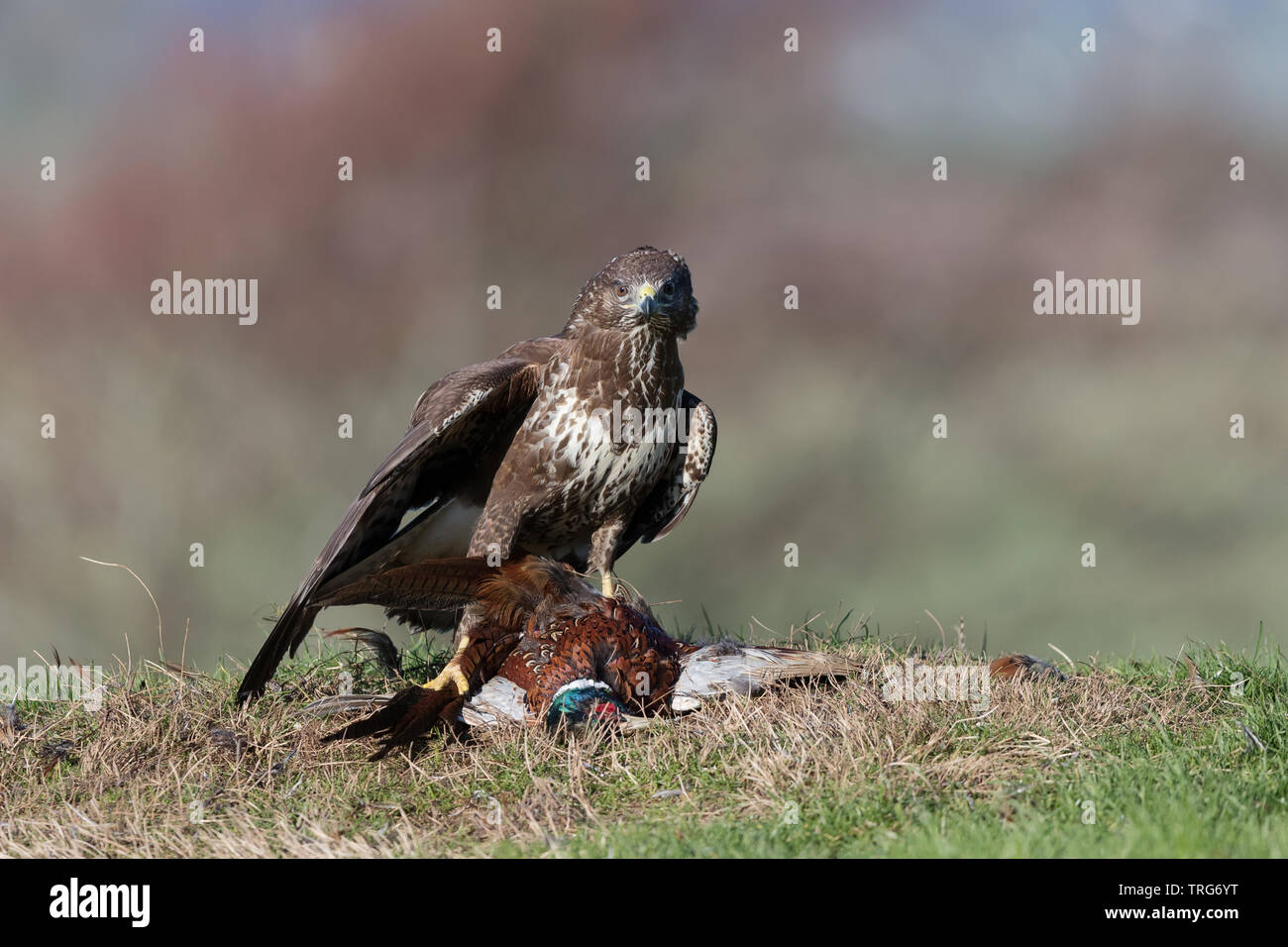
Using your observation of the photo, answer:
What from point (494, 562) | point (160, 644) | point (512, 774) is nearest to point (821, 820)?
point (512, 774)

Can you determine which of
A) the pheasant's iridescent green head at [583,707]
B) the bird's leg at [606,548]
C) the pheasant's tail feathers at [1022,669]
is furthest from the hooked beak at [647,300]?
the pheasant's tail feathers at [1022,669]

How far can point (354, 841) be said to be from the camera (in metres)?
3.25

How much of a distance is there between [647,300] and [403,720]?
1.93 metres

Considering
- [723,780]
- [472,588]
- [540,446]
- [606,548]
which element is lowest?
[723,780]

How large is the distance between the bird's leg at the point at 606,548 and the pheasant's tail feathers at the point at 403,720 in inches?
49.4

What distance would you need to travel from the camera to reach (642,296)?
4.71 metres

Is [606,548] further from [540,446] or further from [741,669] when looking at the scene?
[741,669]

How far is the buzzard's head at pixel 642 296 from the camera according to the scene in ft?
15.6

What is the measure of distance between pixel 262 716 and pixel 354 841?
1.45m

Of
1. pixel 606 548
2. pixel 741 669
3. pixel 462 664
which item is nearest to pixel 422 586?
pixel 462 664

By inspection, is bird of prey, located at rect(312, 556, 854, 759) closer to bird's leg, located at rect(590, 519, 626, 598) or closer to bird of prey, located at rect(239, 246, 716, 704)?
bird of prey, located at rect(239, 246, 716, 704)

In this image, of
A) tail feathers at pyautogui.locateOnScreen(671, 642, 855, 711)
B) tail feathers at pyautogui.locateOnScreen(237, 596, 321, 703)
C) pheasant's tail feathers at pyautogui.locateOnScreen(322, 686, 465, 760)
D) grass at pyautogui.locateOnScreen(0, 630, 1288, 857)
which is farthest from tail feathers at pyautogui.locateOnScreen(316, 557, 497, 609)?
tail feathers at pyautogui.locateOnScreen(671, 642, 855, 711)

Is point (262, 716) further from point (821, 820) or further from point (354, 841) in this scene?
point (821, 820)
